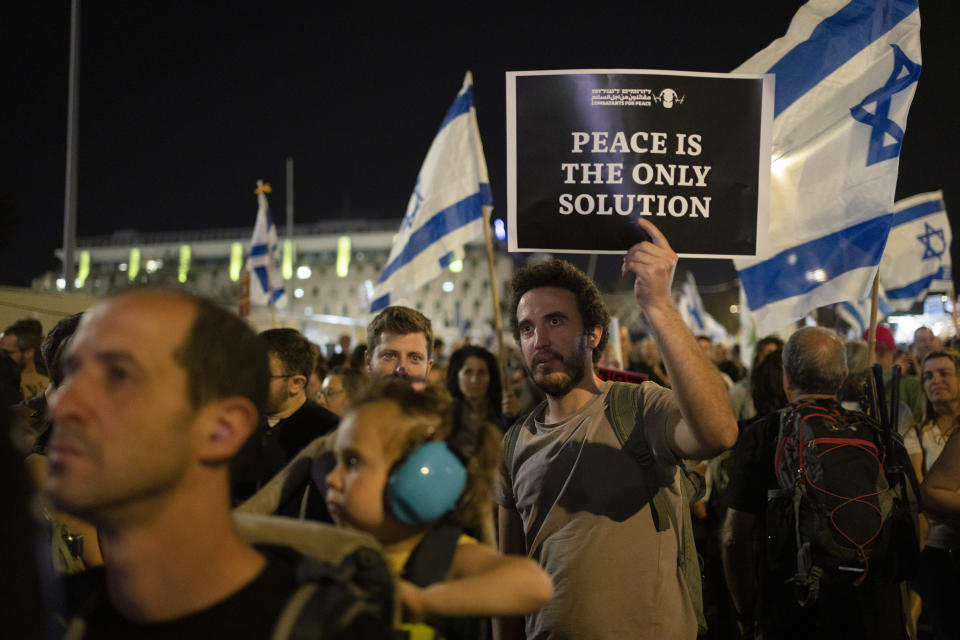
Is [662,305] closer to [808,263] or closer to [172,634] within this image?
[172,634]

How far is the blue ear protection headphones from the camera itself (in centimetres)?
156

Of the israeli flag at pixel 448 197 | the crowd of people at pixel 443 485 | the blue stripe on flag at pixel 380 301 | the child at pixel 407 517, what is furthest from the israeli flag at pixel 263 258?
the child at pixel 407 517

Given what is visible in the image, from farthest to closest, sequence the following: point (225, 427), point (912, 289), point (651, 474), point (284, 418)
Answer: point (912, 289)
point (284, 418)
point (651, 474)
point (225, 427)

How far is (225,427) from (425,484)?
0.39 meters

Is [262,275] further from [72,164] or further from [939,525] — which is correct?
[939,525]

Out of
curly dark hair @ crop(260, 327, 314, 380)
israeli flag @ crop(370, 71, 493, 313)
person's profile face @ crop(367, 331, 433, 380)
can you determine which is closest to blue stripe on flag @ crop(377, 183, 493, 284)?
israeli flag @ crop(370, 71, 493, 313)

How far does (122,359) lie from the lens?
1291 millimetres

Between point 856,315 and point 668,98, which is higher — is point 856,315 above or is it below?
below

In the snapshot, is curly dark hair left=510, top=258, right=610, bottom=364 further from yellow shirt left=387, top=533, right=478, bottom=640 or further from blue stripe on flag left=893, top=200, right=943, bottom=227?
blue stripe on flag left=893, top=200, right=943, bottom=227

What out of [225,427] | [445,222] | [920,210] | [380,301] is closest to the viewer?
[225,427]

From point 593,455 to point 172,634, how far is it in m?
1.70

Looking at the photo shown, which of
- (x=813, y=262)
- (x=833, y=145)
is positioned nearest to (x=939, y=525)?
(x=813, y=262)

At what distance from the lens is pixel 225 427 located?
1.39 meters

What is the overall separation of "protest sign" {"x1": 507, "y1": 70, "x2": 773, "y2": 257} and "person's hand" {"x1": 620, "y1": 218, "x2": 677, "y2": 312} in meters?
0.81
